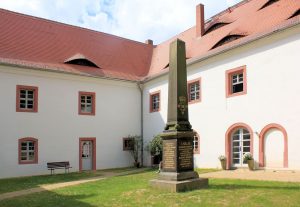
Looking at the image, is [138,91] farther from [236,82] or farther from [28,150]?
[236,82]

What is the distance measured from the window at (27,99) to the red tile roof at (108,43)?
1301 millimetres

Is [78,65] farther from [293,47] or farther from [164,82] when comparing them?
[293,47]

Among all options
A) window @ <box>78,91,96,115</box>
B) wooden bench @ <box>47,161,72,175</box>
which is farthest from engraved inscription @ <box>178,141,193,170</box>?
window @ <box>78,91,96,115</box>

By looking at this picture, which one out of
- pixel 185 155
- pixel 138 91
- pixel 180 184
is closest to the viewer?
pixel 180 184

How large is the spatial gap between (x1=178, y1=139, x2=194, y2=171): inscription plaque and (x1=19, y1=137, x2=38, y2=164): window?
12046 millimetres

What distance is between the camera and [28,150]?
20.5 m

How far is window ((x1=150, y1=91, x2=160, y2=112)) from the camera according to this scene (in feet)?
79.5

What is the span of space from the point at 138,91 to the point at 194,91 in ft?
18.4

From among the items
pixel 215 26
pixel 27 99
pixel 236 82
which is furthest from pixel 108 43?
pixel 236 82

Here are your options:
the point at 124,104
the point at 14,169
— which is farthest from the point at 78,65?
the point at 14,169

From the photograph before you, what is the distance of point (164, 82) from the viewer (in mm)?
23312

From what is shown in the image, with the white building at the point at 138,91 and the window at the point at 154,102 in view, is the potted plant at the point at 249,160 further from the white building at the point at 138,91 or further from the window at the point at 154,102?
the window at the point at 154,102

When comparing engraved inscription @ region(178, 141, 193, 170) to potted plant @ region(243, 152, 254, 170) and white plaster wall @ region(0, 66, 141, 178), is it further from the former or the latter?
white plaster wall @ region(0, 66, 141, 178)

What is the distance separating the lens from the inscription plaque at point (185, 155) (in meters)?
10.9
